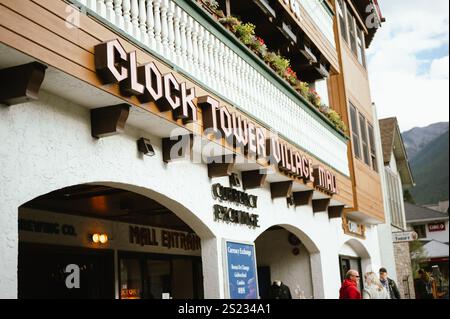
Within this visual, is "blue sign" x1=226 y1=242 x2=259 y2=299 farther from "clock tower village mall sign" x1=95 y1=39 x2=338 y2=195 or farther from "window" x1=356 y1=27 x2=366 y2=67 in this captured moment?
"window" x1=356 y1=27 x2=366 y2=67

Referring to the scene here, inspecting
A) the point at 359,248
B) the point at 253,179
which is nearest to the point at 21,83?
the point at 253,179

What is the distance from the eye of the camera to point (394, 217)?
2294cm

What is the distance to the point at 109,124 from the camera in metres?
6.05

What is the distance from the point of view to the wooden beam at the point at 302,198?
11.6 metres

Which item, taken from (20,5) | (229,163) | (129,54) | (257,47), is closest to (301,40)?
(257,47)

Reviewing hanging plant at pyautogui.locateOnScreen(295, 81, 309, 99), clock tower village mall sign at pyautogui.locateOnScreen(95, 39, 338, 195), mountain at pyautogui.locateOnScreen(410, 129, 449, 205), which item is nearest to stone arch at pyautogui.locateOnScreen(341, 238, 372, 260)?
hanging plant at pyautogui.locateOnScreen(295, 81, 309, 99)

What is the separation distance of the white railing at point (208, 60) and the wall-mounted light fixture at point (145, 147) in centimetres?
92

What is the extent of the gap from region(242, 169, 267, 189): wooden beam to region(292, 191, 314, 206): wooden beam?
7.08 ft

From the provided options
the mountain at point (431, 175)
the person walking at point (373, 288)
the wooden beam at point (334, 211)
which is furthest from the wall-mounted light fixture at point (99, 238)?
the mountain at point (431, 175)

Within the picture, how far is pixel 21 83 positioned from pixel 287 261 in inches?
381

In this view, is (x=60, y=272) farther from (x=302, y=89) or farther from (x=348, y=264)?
(x=348, y=264)

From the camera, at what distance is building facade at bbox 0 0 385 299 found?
523 centimetres

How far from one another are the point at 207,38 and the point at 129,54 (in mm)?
2261
